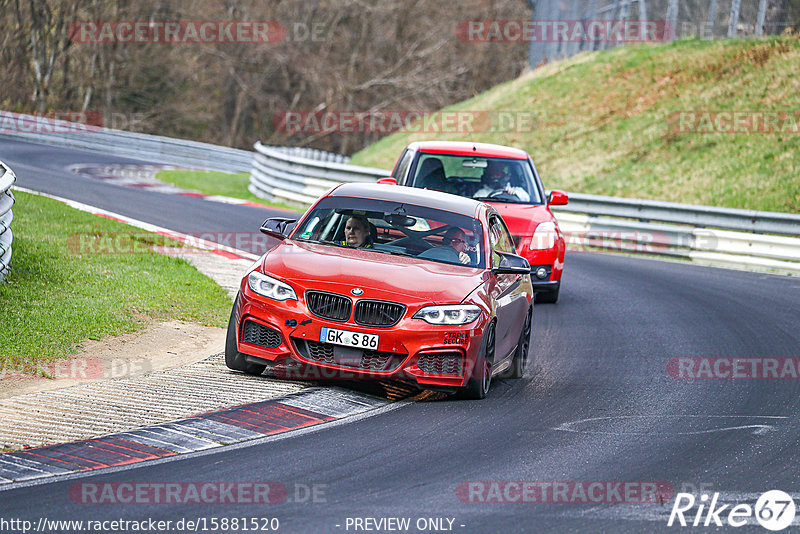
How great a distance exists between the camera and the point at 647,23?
33.6 metres

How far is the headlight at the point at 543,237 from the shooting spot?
13.4 meters

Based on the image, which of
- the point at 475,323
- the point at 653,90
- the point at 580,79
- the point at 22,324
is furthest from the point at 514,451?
the point at 580,79

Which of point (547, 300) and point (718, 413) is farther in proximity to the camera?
point (547, 300)

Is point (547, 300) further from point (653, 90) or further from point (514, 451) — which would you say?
point (653, 90)

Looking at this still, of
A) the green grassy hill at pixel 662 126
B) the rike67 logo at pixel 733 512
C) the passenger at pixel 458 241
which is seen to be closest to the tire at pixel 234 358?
the passenger at pixel 458 241

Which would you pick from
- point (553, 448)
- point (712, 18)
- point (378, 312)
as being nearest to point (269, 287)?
point (378, 312)

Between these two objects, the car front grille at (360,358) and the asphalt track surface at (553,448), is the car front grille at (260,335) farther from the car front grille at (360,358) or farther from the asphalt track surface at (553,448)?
the asphalt track surface at (553,448)

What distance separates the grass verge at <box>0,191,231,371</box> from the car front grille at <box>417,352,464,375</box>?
9.91 ft

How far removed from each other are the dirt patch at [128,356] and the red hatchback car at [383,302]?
948mm

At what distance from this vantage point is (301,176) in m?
25.5

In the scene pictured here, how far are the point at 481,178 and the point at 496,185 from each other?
0.22m

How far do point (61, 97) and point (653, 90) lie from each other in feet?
99.2

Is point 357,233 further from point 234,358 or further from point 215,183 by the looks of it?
point 215,183

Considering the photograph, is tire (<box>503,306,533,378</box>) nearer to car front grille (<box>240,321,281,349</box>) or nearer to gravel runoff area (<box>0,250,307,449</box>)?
gravel runoff area (<box>0,250,307,449</box>)
